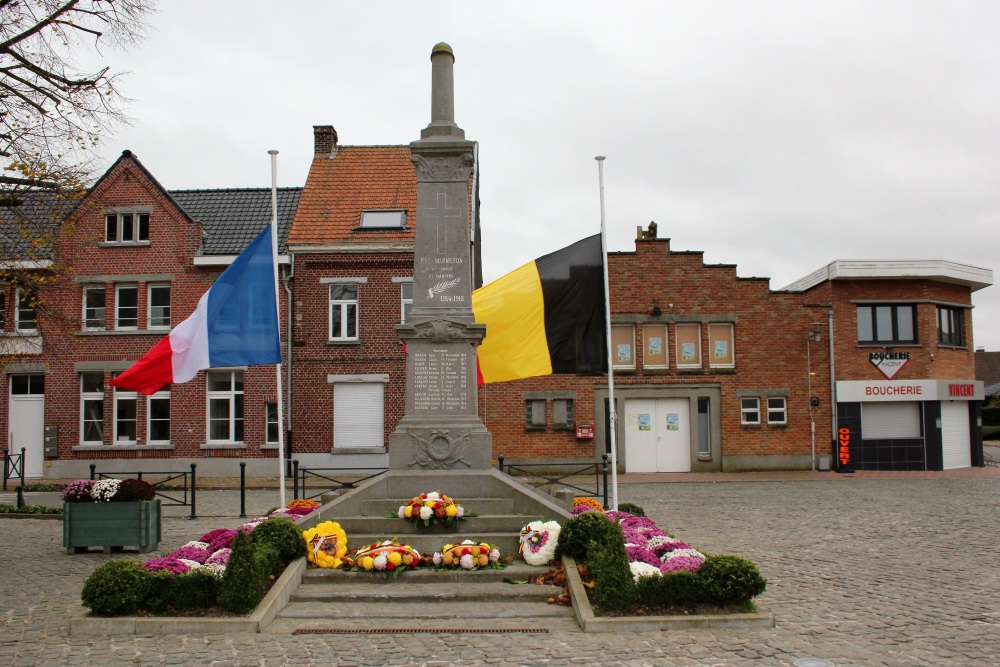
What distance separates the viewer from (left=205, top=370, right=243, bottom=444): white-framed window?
2844 centimetres

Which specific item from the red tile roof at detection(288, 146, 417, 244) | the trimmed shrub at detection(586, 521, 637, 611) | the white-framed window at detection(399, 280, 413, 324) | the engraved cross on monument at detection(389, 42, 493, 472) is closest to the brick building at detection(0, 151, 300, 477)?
the red tile roof at detection(288, 146, 417, 244)

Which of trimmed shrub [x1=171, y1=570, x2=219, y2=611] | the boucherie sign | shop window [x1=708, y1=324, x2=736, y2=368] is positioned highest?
shop window [x1=708, y1=324, x2=736, y2=368]

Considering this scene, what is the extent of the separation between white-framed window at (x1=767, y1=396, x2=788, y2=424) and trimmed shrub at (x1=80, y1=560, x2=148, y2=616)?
2360 cm

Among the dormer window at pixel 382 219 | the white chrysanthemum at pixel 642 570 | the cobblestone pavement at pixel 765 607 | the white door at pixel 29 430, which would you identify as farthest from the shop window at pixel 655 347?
the white chrysanthemum at pixel 642 570

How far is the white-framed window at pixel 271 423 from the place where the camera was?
28203mm

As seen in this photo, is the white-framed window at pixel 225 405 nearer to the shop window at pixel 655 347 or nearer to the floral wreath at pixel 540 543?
the shop window at pixel 655 347

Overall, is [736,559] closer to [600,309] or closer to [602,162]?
[600,309]

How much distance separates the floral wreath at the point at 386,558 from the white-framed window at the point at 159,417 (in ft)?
65.1

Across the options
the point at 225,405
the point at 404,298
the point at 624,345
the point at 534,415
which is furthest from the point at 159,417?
the point at 624,345

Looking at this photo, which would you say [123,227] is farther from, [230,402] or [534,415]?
[534,415]

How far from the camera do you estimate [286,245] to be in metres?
28.8

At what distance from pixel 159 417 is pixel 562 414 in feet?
41.9

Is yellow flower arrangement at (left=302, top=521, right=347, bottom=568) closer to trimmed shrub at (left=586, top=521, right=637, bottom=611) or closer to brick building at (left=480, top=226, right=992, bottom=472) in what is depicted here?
trimmed shrub at (left=586, top=521, right=637, bottom=611)

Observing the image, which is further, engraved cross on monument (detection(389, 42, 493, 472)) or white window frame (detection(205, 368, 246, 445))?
white window frame (detection(205, 368, 246, 445))
